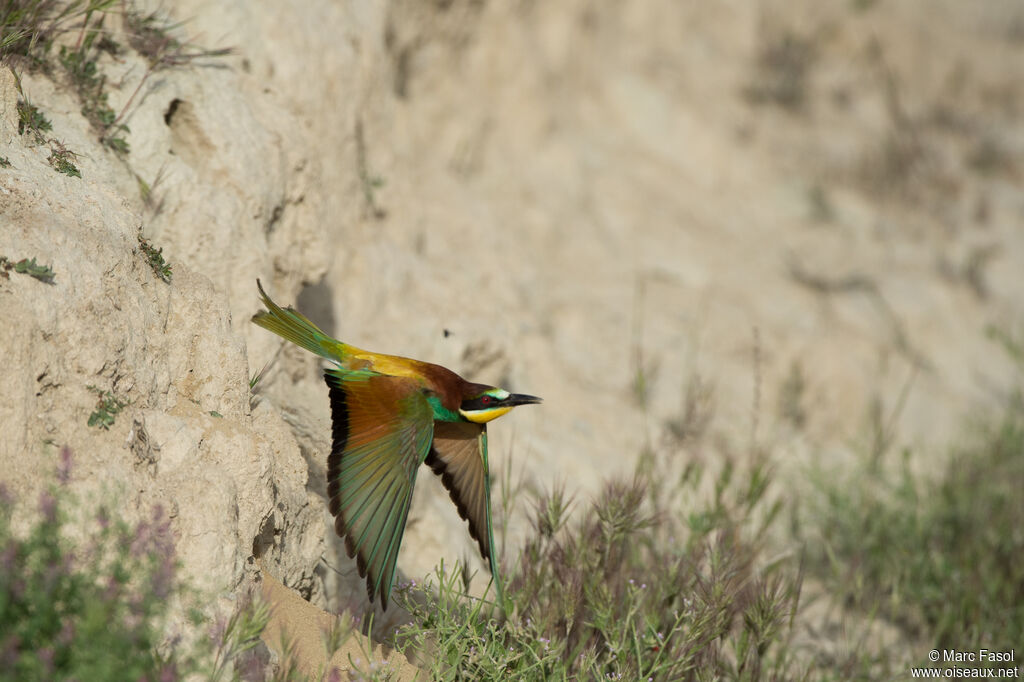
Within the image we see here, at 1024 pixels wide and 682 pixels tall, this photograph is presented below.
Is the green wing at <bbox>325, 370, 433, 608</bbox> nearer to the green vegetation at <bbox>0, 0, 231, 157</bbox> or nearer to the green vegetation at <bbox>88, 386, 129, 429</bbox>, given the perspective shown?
the green vegetation at <bbox>88, 386, 129, 429</bbox>

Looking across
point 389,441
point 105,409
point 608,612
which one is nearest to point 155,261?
point 105,409

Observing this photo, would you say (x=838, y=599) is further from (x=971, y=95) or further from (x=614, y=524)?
(x=971, y=95)

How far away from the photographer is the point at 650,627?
2.59 m

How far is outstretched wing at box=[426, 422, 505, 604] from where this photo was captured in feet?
8.75

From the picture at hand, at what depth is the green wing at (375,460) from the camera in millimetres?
2279

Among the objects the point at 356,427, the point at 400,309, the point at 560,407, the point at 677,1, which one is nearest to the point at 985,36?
the point at 677,1

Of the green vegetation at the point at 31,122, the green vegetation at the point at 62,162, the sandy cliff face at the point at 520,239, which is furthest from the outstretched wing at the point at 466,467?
the green vegetation at the point at 31,122

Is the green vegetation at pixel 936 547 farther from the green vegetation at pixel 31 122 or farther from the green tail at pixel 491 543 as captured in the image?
the green vegetation at pixel 31 122

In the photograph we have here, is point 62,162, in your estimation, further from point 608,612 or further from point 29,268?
point 608,612

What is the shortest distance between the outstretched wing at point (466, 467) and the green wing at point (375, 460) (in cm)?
20

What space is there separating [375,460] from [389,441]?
67mm

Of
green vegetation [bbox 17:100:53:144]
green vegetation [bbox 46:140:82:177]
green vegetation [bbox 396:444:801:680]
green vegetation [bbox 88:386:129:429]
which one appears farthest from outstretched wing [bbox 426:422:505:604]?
green vegetation [bbox 17:100:53:144]

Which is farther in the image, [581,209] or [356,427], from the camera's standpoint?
[581,209]

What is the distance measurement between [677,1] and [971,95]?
2.61 metres
